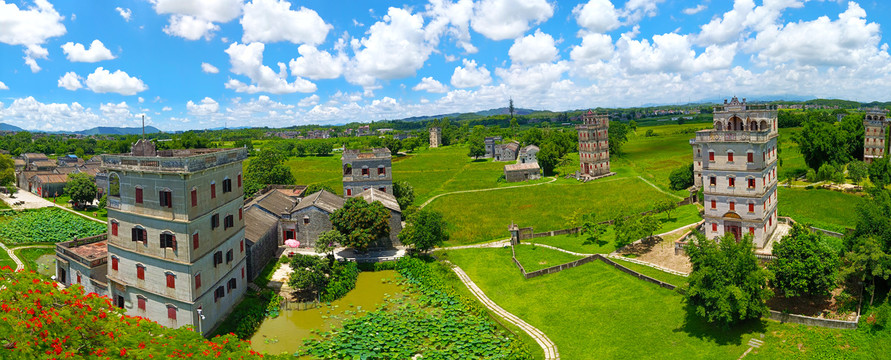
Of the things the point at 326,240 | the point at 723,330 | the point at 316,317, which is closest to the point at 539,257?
the point at 723,330

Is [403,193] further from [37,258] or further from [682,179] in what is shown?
[682,179]

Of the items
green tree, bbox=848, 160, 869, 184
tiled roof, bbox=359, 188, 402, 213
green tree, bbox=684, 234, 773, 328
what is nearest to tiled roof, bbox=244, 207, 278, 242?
tiled roof, bbox=359, 188, 402, 213

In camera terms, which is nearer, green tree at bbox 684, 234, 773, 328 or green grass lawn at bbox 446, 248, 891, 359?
green grass lawn at bbox 446, 248, 891, 359

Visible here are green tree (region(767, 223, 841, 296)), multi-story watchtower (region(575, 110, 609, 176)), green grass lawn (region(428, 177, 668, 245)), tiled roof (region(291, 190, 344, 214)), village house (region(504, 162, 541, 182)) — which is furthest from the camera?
village house (region(504, 162, 541, 182))

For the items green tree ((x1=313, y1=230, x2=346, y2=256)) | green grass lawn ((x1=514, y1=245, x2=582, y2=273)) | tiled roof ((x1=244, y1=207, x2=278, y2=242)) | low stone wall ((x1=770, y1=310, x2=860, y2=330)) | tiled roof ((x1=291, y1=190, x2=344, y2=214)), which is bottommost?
low stone wall ((x1=770, y1=310, x2=860, y2=330))

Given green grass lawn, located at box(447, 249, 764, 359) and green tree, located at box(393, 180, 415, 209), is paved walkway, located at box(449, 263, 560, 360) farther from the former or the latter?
green tree, located at box(393, 180, 415, 209)

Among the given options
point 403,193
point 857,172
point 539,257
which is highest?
point 857,172

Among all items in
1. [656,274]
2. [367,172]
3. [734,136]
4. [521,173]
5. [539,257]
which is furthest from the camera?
[521,173]
